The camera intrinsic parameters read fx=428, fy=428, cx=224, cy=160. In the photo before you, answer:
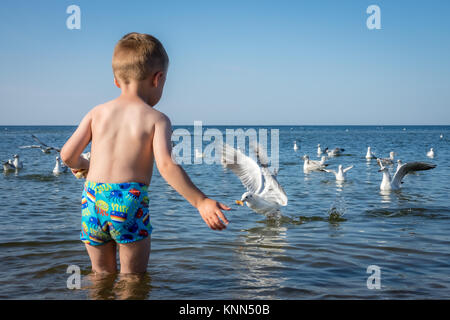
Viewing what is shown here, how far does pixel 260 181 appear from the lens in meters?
8.15

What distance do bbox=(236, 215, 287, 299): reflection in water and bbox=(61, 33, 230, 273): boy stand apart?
5.06 feet

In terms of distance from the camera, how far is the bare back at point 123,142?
2.78 meters

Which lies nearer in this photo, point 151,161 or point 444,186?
point 151,161

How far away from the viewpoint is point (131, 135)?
2793 mm

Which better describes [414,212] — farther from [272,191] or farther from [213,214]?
[213,214]

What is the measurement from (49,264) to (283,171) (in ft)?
42.7

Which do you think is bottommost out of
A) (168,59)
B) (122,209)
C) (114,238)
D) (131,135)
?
(114,238)

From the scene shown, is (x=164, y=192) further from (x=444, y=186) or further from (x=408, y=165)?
(x=444, y=186)

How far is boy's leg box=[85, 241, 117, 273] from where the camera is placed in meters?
3.04

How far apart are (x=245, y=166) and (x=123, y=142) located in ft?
17.9

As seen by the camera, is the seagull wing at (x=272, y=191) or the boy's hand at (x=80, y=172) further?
the seagull wing at (x=272, y=191)
